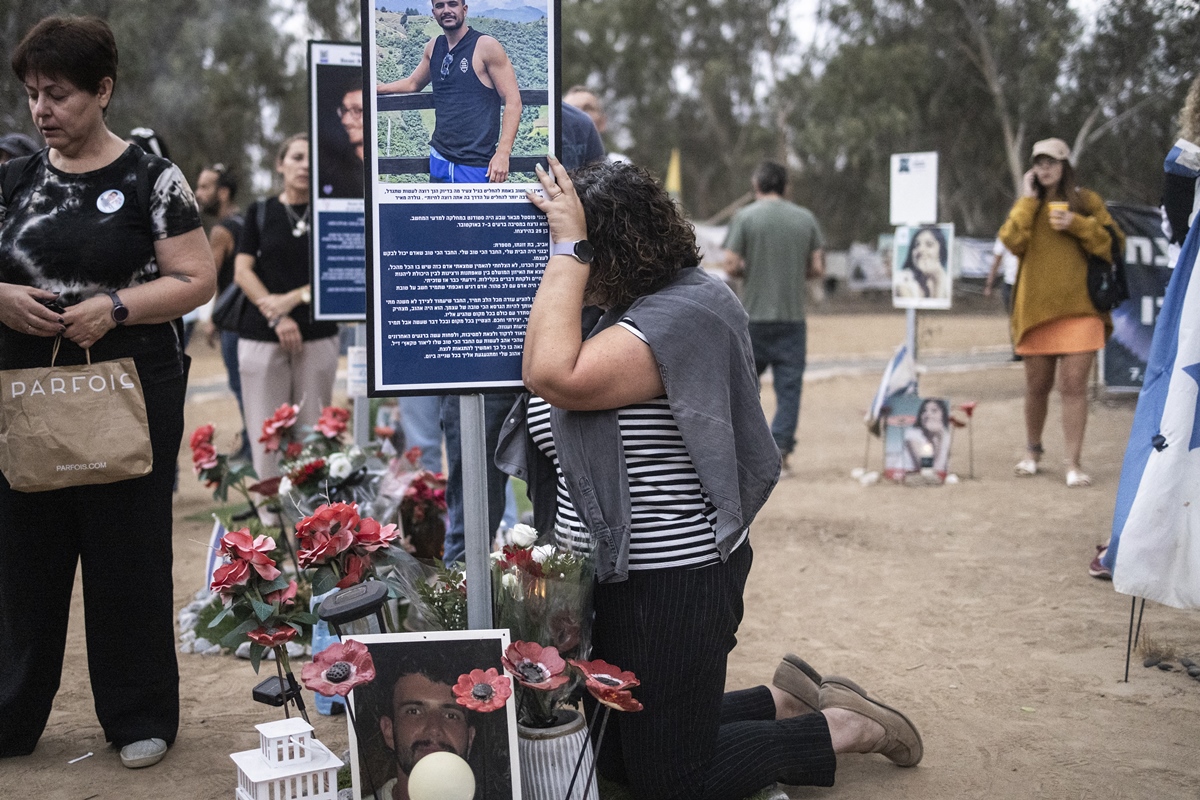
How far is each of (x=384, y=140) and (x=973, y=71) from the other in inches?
1499

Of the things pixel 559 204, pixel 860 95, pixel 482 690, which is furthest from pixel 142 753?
pixel 860 95

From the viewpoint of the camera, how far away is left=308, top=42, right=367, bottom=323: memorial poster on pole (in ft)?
15.4

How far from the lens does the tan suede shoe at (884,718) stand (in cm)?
307

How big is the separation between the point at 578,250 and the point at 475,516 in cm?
69

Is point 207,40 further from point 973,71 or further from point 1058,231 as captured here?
point 973,71

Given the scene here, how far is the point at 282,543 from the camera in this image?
5.18 metres

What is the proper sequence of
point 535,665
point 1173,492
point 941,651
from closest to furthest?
point 535,665, point 1173,492, point 941,651

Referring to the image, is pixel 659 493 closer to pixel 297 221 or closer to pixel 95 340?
pixel 95 340

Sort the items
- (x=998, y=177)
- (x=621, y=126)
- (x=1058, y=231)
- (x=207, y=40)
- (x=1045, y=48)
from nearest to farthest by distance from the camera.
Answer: (x=1058, y=231) < (x=207, y=40) < (x=1045, y=48) < (x=998, y=177) < (x=621, y=126)

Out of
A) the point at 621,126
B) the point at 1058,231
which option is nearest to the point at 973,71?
the point at 621,126

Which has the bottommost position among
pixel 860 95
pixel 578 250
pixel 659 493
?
pixel 659 493

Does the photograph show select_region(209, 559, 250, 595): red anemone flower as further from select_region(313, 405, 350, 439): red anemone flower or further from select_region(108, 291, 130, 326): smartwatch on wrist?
select_region(313, 405, 350, 439): red anemone flower

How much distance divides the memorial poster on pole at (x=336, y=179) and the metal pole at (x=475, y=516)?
2031 millimetres

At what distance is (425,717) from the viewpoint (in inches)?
100
